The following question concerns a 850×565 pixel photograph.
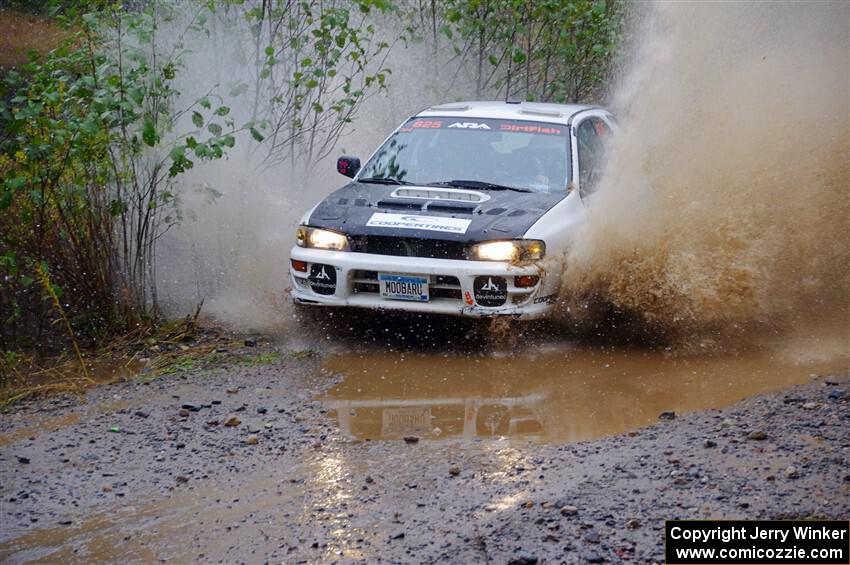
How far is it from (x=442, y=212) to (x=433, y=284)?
0.59m

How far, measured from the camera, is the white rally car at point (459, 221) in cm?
709

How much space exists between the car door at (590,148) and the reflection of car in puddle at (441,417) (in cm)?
234

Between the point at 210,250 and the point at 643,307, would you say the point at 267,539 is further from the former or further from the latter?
the point at 210,250

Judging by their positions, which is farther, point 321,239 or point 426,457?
point 321,239

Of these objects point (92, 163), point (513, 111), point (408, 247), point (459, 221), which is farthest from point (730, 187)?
point (92, 163)

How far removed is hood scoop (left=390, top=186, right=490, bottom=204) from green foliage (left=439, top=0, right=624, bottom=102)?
5460mm

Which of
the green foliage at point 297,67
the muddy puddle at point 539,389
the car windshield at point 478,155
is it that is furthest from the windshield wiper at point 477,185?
the green foliage at point 297,67

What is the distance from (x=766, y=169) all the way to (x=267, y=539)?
590 cm

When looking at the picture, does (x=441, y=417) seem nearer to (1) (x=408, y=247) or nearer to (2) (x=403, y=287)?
(2) (x=403, y=287)

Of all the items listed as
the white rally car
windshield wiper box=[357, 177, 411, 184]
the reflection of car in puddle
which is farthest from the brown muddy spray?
windshield wiper box=[357, 177, 411, 184]

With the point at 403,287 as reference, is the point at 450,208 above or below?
above

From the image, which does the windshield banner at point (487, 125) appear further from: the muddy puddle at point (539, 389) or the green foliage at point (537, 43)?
the green foliage at point (537, 43)

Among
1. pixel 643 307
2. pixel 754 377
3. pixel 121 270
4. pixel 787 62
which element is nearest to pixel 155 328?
pixel 121 270

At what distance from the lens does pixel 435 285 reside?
282 inches
